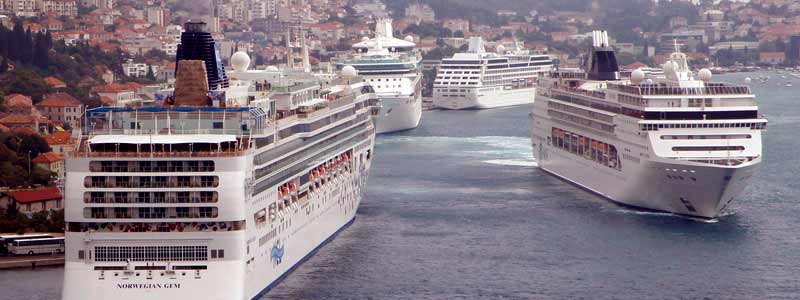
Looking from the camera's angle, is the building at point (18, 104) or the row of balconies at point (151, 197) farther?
the building at point (18, 104)

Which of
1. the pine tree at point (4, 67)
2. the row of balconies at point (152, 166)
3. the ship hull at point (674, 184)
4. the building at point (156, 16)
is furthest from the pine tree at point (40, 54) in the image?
the row of balconies at point (152, 166)

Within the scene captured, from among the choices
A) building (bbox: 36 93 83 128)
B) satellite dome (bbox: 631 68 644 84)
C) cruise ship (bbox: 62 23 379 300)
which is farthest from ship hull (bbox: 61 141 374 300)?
building (bbox: 36 93 83 128)

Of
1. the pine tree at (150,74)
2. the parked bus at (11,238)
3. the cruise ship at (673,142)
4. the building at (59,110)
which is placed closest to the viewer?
the parked bus at (11,238)

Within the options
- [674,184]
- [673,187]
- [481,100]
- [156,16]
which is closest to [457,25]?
[156,16]

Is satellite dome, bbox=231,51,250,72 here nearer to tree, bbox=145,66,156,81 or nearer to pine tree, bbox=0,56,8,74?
pine tree, bbox=0,56,8,74

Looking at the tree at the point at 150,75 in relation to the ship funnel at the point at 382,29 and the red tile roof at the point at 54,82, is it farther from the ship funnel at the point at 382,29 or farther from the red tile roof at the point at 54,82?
the ship funnel at the point at 382,29
